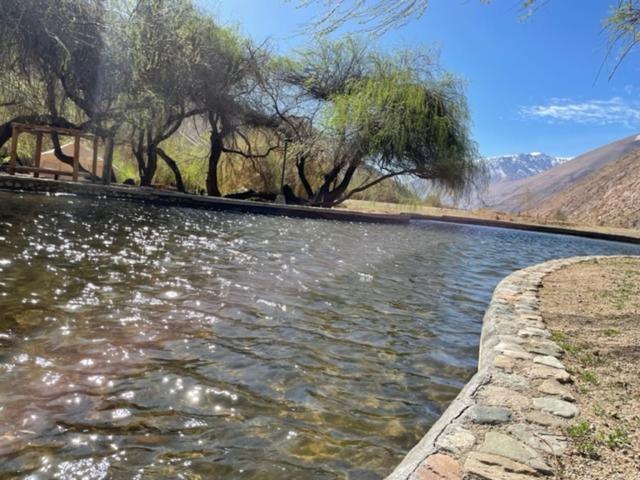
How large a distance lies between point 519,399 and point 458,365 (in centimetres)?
109

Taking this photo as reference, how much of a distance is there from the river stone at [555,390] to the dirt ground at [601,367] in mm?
50

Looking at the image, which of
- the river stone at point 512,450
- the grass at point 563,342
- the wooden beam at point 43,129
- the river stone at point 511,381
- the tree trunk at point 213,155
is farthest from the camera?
the tree trunk at point 213,155

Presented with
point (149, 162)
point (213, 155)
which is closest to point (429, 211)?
point (213, 155)

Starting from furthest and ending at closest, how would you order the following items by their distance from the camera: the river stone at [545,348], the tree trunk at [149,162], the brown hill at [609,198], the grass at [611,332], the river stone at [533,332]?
1. the brown hill at [609,198]
2. the tree trunk at [149,162]
3. the grass at [611,332]
4. the river stone at [533,332]
5. the river stone at [545,348]

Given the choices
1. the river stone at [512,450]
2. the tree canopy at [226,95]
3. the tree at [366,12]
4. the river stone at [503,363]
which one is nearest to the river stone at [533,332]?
the river stone at [503,363]

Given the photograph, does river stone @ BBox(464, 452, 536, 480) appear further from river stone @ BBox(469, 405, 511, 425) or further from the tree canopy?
the tree canopy

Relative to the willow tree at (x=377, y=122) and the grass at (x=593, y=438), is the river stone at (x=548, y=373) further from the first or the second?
the willow tree at (x=377, y=122)

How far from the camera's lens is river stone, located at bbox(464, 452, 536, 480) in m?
1.76

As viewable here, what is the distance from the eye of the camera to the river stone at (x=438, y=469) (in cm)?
172

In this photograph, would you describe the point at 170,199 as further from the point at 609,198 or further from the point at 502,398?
the point at 609,198

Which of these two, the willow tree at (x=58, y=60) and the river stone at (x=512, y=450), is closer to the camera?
the river stone at (x=512, y=450)

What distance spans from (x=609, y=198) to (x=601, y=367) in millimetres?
72446

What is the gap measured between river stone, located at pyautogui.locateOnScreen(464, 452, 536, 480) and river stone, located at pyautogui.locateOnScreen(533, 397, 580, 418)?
0.64 meters

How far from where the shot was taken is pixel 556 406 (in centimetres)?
244
